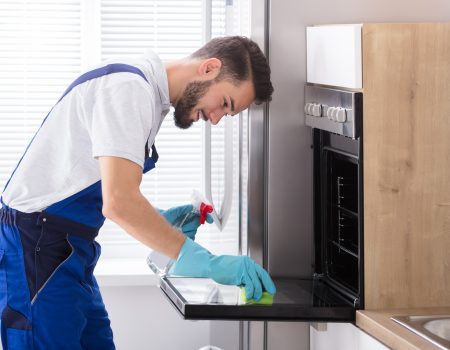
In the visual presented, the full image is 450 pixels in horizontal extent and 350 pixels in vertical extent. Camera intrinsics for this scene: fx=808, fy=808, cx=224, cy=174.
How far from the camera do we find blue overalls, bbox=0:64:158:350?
1940 millimetres

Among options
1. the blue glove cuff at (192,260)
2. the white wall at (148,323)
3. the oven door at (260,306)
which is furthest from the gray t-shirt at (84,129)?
the white wall at (148,323)

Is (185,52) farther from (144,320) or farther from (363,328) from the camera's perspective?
(363,328)

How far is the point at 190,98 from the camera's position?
200 centimetres

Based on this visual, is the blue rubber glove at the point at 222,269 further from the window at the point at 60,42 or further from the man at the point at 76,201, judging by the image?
the window at the point at 60,42

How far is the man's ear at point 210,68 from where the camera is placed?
196cm

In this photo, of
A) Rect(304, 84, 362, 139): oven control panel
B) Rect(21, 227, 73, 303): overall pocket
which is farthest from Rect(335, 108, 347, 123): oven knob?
Rect(21, 227, 73, 303): overall pocket

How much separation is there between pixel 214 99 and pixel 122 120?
0.31 m

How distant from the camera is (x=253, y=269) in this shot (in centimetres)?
189

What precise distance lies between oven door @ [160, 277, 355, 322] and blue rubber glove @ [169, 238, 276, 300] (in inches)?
1.7

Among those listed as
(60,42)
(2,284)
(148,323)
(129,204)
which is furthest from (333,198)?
(60,42)

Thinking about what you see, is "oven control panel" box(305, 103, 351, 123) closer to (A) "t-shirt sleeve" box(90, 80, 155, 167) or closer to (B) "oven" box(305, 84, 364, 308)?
(B) "oven" box(305, 84, 364, 308)

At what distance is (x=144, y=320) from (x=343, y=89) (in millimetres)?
1642

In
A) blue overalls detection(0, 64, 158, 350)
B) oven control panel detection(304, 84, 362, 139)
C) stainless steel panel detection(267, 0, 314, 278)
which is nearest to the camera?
oven control panel detection(304, 84, 362, 139)

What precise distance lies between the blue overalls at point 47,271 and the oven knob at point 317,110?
0.43 metres
